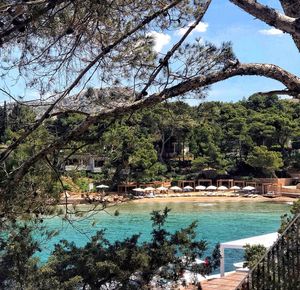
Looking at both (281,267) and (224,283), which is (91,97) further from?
(224,283)

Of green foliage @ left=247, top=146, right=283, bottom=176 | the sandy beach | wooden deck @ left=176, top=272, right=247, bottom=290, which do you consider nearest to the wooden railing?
wooden deck @ left=176, top=272, right=247, bottom=290

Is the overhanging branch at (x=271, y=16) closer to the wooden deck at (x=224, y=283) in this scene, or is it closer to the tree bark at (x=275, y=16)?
the tree bark at (x=275, y=16)

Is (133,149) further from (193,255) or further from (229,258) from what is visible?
(229,258)

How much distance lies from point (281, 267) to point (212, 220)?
19.0 meters

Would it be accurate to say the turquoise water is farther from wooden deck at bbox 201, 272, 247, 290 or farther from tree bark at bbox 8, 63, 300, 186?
tree bark at bbox 8, 63, 300, 186

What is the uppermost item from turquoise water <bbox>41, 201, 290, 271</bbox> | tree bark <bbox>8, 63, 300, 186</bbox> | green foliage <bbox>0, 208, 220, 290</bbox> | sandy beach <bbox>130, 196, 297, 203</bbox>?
tree bark <bbox>8, 63, 300, 186</bbox>

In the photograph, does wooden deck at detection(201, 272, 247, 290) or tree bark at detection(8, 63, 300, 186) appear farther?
wooden deck at detection(201, 272, 247, 290)

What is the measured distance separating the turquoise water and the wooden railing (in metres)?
7.79

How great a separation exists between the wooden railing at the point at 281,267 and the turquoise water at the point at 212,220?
779cm

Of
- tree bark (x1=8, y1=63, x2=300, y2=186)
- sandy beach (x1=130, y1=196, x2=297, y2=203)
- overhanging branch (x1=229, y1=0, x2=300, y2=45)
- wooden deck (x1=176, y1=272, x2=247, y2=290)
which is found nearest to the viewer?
overhanging branch (x1=229, y1=0, x2=300, y2=45)

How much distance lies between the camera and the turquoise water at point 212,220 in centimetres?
1698

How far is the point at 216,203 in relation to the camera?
30.1m

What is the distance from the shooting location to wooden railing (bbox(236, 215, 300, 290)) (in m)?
3.43

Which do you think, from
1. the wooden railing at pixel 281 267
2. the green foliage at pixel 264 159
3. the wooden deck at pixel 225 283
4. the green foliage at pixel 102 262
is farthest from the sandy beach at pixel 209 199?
the wooden railing at pixel 281 267
